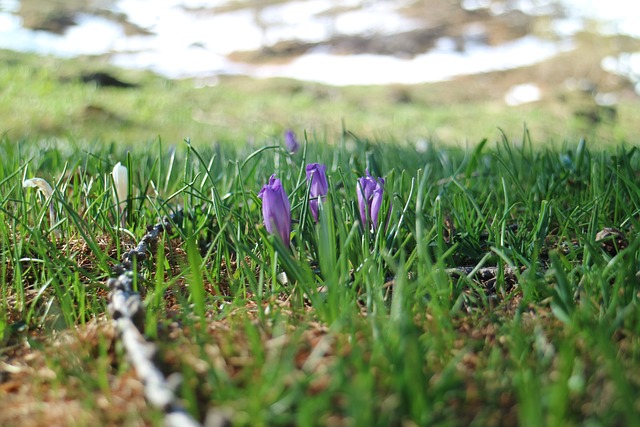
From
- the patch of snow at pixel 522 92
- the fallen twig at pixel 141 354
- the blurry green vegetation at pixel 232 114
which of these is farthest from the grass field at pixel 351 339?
the patch of snow at pixel 522 92

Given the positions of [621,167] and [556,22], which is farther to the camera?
[556,22]

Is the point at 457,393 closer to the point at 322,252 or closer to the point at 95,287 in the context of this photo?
the point at 322,252

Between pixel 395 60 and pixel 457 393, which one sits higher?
pixel 457 393

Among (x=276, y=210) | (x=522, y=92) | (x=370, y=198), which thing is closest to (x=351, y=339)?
(x=276, y=210)

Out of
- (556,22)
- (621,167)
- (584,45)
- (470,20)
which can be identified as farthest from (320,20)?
(621,167)

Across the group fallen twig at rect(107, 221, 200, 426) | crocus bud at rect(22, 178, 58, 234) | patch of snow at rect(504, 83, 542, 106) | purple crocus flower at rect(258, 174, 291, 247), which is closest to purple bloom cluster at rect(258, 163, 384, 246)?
purple crocus flower at rect(258, 174, 291, 247)

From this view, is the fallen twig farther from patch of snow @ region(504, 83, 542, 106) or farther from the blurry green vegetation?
patch of snow @ region(504, 83, 542, 106)

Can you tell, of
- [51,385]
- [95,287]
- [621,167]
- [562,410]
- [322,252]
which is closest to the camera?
[562,410]
